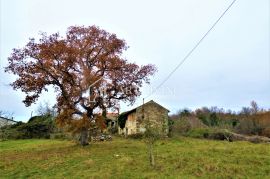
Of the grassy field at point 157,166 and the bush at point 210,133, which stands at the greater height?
the bush at point 210,133

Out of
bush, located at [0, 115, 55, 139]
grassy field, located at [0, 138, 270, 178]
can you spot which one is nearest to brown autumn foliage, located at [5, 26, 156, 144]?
grassy field, located at [0, 138, 270, 178]

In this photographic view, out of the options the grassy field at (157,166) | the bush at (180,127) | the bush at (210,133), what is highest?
the bush at (180,127)

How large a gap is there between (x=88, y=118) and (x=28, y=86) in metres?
5.47

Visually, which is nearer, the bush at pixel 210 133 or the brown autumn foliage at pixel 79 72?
the brown autumn foliage at pixel 79 72

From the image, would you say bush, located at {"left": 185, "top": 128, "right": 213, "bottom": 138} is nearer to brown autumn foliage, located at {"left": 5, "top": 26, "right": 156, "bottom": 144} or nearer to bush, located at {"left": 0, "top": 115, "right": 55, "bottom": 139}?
brown autumn foliage, located at {"left": 5, "top": 26, "right": 156, "bottom": 144}

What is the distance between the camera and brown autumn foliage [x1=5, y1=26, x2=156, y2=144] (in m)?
24.3

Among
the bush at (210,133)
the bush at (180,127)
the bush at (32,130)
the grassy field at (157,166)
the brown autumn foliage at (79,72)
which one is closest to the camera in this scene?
the grassy field at (157,166)

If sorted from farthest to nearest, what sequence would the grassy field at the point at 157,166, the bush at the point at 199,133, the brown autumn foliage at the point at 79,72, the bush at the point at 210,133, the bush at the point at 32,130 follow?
1. the bush at the point at 32,130
2. the bush at the point at 199,133
3. the bush at the point at 210,133
4. the brown autumn foliage at the point at 79,72
5. the grassy field at the point at 157,166

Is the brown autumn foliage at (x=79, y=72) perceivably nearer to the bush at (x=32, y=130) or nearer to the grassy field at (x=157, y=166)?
the grassy field at (x=157, y=166)

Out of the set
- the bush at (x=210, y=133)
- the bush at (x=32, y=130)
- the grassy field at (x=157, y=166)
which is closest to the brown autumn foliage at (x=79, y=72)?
the grassy field at (x=157, y=166)

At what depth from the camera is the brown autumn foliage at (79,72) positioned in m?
24.3

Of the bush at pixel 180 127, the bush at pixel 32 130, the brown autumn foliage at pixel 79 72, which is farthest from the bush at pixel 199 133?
the bush at pixel 32 130

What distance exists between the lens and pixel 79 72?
2548 cm

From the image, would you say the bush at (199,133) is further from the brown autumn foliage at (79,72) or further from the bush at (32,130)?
the bush at (32,130)
